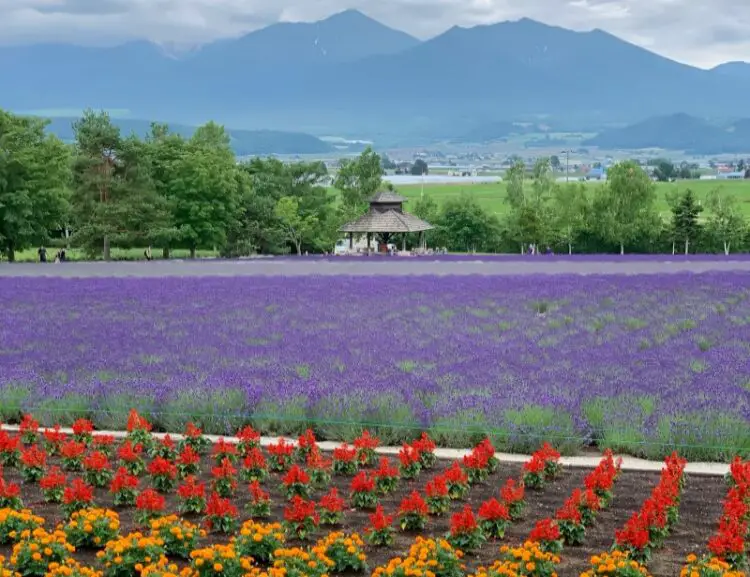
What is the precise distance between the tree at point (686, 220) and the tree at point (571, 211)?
27.2ft

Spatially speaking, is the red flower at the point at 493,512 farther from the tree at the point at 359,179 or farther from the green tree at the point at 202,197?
the tree at the point at 359,179

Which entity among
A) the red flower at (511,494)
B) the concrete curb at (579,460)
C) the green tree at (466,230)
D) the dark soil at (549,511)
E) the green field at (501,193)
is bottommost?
the dark soil at (549,511)

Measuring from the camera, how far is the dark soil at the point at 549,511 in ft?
22.0

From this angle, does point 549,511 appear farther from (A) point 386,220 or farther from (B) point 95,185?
(B) point 95,185

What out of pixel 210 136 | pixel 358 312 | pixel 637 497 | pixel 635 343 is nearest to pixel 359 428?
pixel 637 497

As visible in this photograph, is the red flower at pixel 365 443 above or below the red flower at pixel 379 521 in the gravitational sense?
above

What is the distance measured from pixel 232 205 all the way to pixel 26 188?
13.1 m

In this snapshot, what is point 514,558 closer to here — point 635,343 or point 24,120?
point 635,343

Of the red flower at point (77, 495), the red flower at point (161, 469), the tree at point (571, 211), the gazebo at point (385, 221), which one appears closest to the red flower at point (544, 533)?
the red flower at point (161, 469)

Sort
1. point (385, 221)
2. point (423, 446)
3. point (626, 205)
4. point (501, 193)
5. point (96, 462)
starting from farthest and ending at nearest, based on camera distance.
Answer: point (501, 193) → point (626, 205) → point (385, 221) → point (423, 446) → point (96, 462)

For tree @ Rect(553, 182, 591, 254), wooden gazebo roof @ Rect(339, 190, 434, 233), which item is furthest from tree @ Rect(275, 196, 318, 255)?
tree @ Rect(553, 182, 591, 254)

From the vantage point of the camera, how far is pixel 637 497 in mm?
7957

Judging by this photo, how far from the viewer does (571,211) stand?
74.1m

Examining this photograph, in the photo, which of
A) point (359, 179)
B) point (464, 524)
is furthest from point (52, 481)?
point (359, 179)
